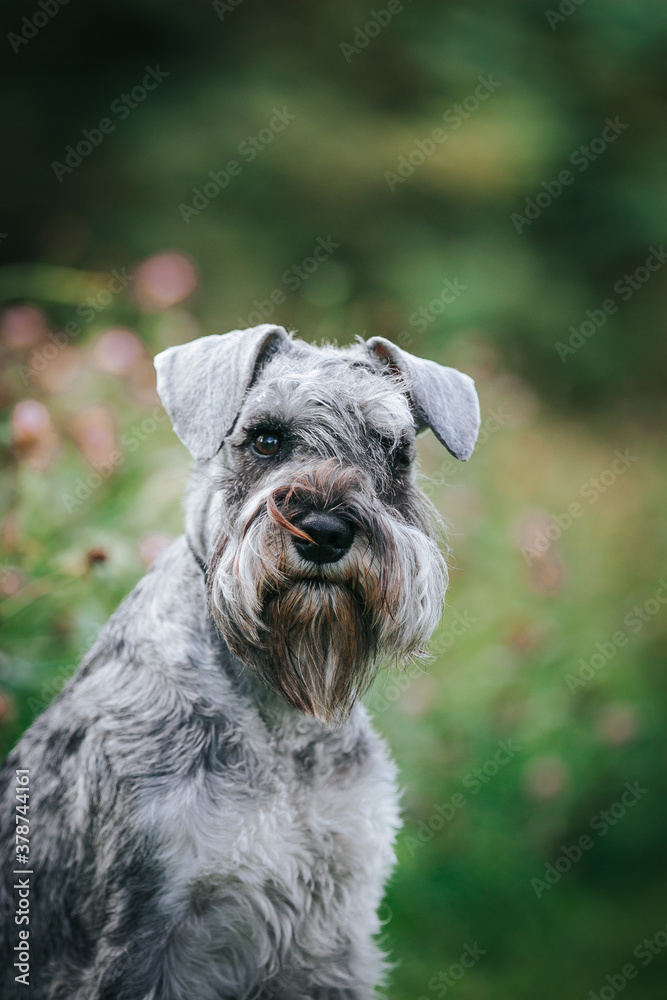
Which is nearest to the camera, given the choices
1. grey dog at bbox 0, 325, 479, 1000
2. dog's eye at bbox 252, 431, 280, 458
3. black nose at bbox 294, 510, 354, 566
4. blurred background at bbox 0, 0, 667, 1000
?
black nose at bbox 294, 510, 354, 566

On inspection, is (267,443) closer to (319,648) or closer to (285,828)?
(319,648)

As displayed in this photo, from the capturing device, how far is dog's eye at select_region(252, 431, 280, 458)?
91.4 inches

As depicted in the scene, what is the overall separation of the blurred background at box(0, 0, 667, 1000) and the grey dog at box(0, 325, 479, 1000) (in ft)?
2.57

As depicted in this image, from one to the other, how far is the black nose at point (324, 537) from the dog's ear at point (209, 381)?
0.39 m

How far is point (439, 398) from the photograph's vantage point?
2.58m

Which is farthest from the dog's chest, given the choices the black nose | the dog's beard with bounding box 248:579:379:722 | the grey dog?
the black nose

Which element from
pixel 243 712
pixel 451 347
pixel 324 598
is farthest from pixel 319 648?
pixel 451 347

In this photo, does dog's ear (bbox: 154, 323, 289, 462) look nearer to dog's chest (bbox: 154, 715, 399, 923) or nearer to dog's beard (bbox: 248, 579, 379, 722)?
Result: dog's beard (bbox: 248, 579, 379, 722)

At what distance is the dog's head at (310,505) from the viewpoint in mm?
2121

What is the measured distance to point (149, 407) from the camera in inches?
163

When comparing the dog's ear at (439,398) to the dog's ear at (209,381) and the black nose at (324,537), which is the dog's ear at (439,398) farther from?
the black nose at (324,537)

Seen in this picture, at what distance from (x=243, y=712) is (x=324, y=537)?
23.7 inches

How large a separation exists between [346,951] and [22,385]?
2.80 m

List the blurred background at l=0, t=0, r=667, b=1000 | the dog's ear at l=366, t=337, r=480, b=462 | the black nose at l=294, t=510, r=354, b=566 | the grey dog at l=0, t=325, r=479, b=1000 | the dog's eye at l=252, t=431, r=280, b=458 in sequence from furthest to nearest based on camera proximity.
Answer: the blurred background at l=0, t=0, r=667, b=1000
the dog's ear at l=366, t=337, r=480, b=462
the dog's eye at l=252, t=431, r=280, b=458
the grey dog at l=0, t=325, r=479, b=1000
the black nose at l=294, t=510, r=354, b=566
